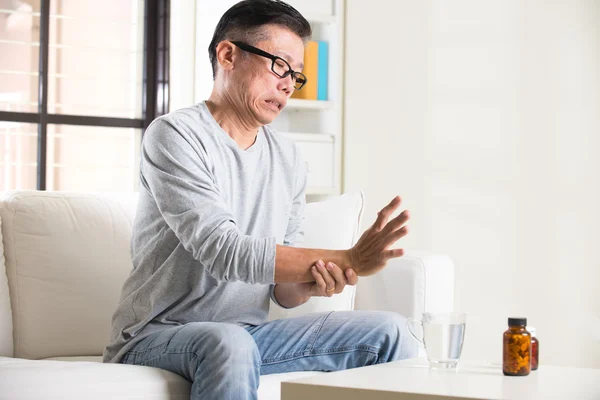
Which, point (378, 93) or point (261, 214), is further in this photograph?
point (378, 93)

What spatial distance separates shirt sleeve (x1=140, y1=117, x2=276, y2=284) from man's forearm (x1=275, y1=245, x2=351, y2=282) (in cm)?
1

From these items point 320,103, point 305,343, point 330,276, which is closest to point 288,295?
point 305,343

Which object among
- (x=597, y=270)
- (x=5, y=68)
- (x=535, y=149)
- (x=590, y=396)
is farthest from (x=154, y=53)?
(x=590, y=396)

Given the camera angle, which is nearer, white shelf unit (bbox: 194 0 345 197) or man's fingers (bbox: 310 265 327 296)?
man's fingers (bbox: 310 265 327 296)

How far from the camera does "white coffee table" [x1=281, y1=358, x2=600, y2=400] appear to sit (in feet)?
4.25

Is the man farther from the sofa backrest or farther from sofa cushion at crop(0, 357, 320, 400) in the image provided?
the sofa backrest

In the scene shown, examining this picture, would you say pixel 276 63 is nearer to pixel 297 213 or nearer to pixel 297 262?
pixel 297 213

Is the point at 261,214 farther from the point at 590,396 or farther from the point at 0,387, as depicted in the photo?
the point at 590,396

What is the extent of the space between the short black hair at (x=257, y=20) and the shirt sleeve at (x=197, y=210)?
0.31 m

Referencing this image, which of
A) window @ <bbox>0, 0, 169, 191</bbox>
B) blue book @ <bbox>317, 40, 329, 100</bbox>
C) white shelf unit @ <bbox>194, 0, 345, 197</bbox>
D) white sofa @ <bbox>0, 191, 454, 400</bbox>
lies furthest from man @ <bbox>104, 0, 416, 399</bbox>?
window @ <bbox>0, 0, 169, 191</bbox>

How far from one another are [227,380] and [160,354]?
0.73ft

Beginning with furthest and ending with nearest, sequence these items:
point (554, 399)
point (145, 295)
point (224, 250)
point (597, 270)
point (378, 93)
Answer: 1. point (378, 93)
2. point (597, 270)
3. point (145, 295)
4. point (224, 250)
5. point (554, 399)

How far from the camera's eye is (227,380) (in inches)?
60.9

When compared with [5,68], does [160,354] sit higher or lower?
lower
